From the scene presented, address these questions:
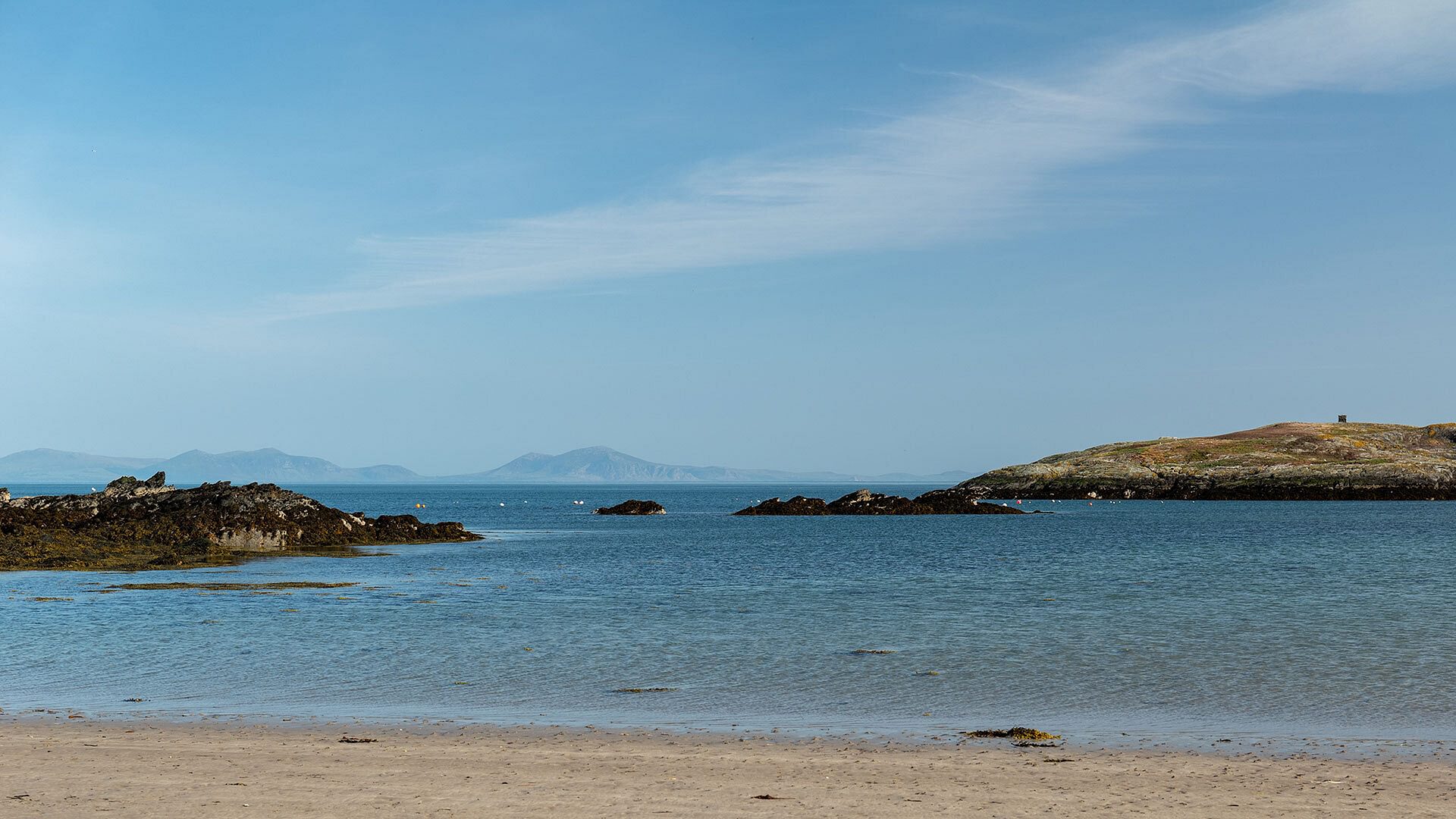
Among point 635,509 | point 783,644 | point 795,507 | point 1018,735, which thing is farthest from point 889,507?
point 1018,735

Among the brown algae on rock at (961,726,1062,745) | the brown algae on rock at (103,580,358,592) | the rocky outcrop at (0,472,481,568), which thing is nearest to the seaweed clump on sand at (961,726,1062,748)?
the brown algae on rock at (961,726,1062,745)

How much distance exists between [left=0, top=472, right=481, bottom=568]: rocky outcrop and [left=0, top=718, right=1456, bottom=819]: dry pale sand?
3702 cm

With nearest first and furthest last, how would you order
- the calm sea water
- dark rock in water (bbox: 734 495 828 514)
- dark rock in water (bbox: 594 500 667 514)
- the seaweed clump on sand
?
the seaweed clump on sand < the calm sea water < dark rock in water (bbox: 734 495 828 514) < dark rock in water (bbox: 594 500 667 514)

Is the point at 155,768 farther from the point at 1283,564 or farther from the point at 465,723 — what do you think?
the point at 1283,564

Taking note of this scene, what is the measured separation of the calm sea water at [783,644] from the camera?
731 inches

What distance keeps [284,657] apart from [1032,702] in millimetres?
15079

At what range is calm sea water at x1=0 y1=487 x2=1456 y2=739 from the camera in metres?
18.6

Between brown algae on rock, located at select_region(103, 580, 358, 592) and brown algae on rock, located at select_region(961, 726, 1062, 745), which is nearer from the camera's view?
brown algae on rock, located at select_region(961, 726, 1062, 745)

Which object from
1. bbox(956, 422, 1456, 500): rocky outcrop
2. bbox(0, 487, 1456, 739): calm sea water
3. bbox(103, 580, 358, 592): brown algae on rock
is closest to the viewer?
bbox(0, 487, 1456, 739): calm sea water

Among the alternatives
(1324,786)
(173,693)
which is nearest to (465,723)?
(173,693)

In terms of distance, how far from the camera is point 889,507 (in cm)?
12706

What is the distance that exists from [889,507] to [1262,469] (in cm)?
6526

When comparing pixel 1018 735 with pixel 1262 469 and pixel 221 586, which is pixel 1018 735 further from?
pixel 1262 469

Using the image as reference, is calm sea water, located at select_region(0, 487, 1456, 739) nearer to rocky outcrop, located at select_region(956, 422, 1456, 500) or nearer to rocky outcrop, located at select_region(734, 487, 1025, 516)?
rocky outcrop, located at select_region(734, 487, 1025, 516)
